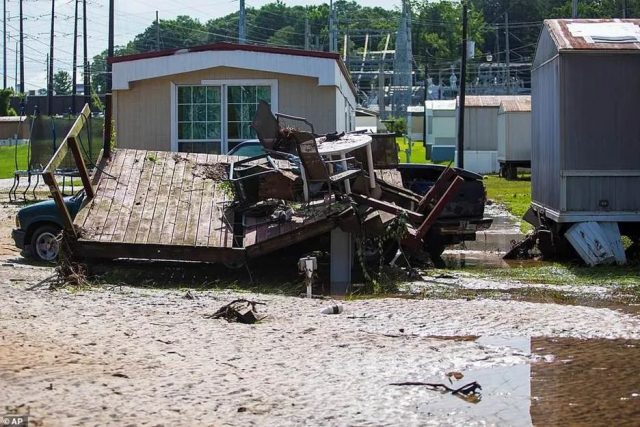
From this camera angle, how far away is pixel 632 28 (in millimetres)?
18016

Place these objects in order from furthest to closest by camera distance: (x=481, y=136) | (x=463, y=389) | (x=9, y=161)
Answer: (x=9, y=161) → (x=481, y=136) → (x=463, y=389)

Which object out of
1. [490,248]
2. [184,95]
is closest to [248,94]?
[184,95]

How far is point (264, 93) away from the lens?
74.2ft

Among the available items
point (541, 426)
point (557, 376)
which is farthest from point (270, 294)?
point (541, 426)

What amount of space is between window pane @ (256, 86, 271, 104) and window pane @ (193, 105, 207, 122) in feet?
4.13

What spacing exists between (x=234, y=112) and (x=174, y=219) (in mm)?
8583

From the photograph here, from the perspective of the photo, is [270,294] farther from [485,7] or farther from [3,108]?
[485,7]

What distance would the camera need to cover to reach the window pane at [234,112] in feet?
74.4

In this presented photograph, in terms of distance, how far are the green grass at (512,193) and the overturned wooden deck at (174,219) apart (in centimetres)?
1198

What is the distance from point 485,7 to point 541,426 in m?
113

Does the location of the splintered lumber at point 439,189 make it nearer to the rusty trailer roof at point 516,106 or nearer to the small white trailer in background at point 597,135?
the small white trailer in background at point 597,135

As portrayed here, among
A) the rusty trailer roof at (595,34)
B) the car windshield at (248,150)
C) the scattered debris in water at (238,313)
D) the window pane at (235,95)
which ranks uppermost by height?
the rusty trailer roof at (595,34)

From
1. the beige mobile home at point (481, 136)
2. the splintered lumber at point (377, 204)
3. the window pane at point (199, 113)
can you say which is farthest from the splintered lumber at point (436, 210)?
the beige mobile home at point (481, 136)

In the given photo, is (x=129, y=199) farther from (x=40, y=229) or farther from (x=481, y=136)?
(x=481, y=136)
